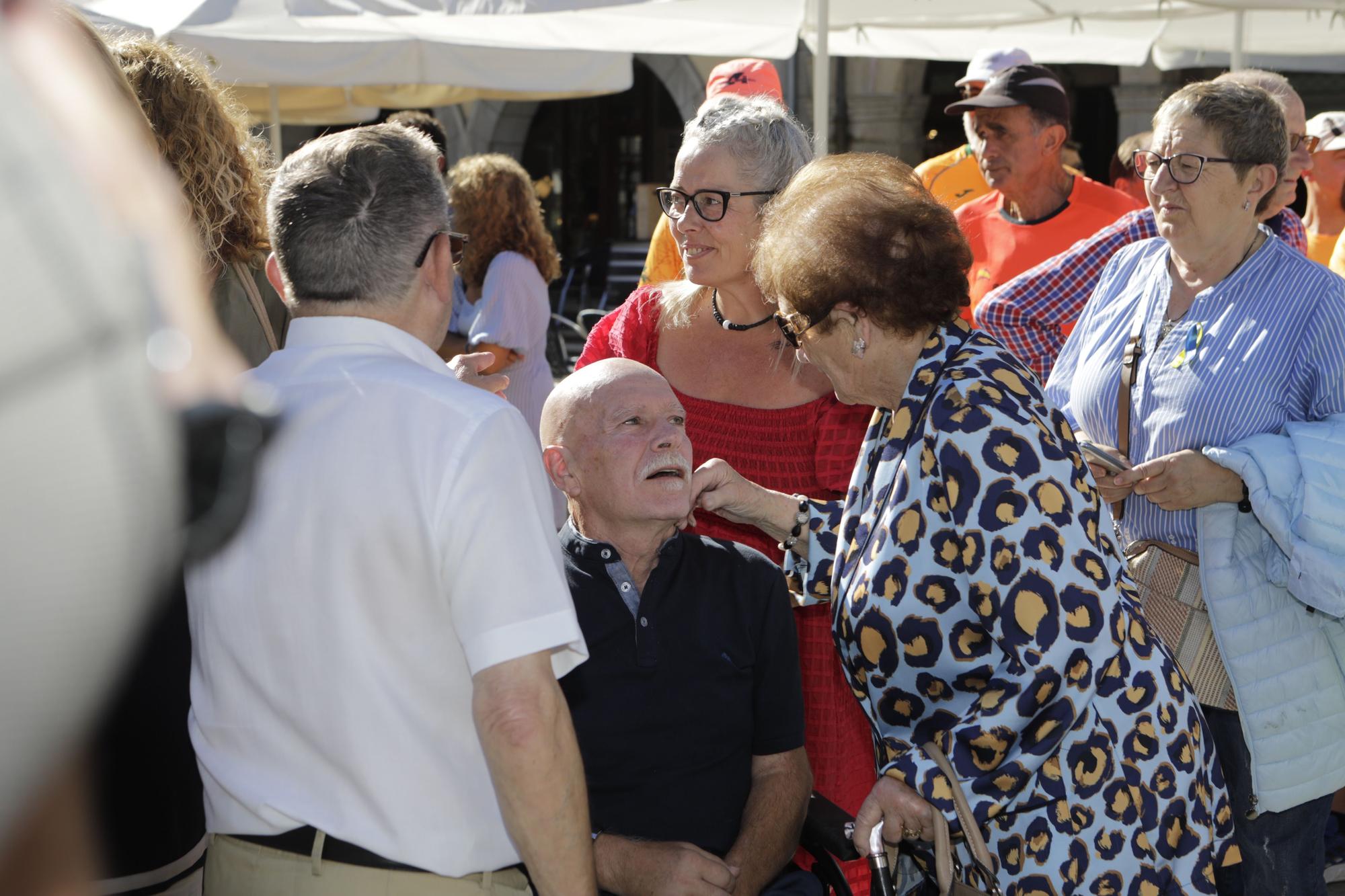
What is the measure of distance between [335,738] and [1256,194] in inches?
88.8

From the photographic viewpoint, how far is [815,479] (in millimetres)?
2748

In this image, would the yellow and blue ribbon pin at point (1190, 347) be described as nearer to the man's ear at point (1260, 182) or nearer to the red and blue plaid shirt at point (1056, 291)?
the man's ear at point (1260, 182)

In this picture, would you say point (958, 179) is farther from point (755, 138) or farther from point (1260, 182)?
point (755, 138)

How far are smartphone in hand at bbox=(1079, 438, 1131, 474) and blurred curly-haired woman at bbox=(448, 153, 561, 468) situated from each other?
279cm

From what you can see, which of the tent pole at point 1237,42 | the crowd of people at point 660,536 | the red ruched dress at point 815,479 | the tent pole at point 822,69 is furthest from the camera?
the tent pole at point 1237,42

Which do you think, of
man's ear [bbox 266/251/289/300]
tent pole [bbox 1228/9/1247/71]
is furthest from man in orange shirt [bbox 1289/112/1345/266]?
man's ear [bbox 266/251/289/300]

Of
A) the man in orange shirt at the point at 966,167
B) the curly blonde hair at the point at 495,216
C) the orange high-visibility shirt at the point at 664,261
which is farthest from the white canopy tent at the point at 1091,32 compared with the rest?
the orange high-visibility shirt at the point at 664,261

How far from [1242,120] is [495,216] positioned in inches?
128

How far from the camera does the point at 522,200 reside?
543cm

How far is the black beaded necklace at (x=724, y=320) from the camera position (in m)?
2.88

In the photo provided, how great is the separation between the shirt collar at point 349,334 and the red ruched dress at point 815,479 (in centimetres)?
111

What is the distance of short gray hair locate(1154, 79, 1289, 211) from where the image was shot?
9.14 ft

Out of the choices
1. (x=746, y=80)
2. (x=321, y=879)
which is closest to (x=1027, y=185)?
(x=746, y=80)

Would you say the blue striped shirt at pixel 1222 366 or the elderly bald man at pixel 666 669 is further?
the blue striped shirt at pixel 1222 366
